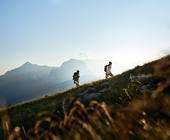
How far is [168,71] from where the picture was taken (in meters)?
6.13

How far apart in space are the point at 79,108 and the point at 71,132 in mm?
574

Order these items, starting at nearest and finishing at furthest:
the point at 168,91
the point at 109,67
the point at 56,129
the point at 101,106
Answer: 1. the point at 101,106
2. the point at 56,129
3. the point at 168,91
4. the point at 109,67

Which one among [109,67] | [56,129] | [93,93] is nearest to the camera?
[56,129]

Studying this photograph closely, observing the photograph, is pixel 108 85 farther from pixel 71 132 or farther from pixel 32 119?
pixel 71 132

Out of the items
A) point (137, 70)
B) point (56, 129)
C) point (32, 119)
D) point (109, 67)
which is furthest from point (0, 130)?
point (56, 129)

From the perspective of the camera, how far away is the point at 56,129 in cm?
650

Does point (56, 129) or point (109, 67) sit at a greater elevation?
point (109, 67)

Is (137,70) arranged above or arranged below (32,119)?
above

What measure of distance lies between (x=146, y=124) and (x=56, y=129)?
4.89 ft

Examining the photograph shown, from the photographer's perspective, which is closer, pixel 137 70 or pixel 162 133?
pixel 162 133

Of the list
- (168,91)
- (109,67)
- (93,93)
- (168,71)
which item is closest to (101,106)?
(168,71)

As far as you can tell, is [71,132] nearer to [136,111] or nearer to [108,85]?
[136,111]

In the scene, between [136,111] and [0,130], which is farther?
[0,130]

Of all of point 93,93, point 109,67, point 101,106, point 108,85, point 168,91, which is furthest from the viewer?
point 109,67
